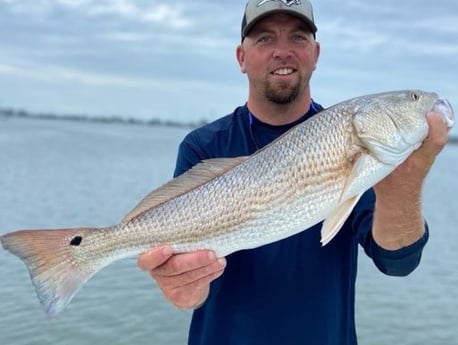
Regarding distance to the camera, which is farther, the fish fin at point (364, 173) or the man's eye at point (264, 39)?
the man's eye at point (264, 39)

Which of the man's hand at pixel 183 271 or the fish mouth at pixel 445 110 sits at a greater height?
the fish mouth at pixel 445 110

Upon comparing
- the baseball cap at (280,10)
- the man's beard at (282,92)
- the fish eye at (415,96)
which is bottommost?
the fish eye at (415,96)

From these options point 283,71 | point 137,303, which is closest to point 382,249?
point 283,71

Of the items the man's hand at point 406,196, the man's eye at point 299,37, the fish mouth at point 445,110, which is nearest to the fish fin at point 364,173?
the man's hand at point 406,196

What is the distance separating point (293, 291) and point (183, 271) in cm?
73

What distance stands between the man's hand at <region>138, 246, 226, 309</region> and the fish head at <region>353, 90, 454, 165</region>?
3.31 ft

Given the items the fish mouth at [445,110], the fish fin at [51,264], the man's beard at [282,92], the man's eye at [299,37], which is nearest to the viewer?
the fish mouth at [445,110]

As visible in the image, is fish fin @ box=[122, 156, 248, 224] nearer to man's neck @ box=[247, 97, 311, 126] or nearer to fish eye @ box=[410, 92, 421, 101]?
man's neck @ box=[247, 97, 311, 126]

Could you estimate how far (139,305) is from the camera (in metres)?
9.98

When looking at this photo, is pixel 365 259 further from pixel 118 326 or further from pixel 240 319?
pixel 240 319

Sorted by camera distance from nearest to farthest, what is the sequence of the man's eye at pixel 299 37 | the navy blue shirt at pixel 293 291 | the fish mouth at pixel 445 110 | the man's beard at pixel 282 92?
1. the fish mouth at pixel 445 110
2. the navy blue shirt at pixel 293 291
3. the man's beard at pixel 282 92
4. the man's eye at pixel 299 37

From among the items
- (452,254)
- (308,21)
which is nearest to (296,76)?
(308,21)

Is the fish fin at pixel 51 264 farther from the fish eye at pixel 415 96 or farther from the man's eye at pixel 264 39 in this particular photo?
the fish eye at pixel 415 96

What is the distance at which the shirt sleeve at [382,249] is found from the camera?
308 cm
